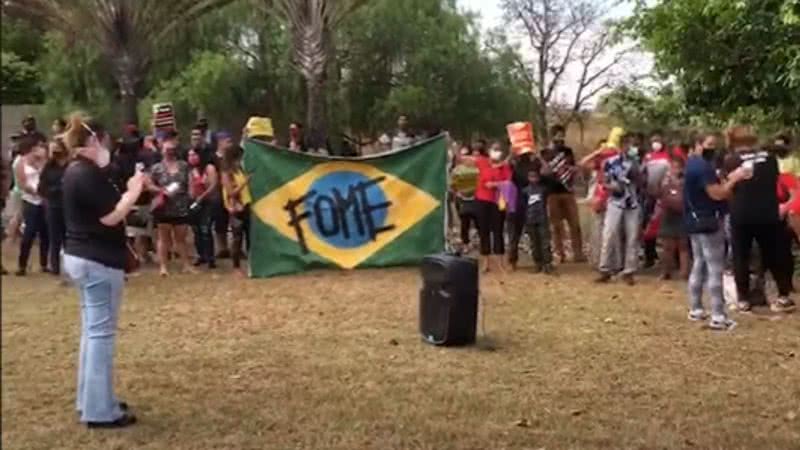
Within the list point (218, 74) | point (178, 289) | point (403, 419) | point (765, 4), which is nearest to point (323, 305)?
point (178, 289)

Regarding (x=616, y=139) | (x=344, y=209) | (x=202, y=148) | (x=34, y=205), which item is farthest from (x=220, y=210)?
(x=616, y=139)

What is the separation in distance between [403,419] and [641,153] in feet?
26.6

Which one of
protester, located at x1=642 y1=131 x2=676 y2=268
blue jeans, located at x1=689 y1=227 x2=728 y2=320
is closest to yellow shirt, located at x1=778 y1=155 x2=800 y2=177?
protester, located at x1=642 y1=131 x2=676 y2=268

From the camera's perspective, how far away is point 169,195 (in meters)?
12.8

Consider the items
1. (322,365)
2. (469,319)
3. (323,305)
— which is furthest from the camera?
(323,305)

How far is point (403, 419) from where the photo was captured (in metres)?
6.48

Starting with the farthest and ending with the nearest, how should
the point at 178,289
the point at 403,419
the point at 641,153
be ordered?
1. the point at 641,153
2. the point at 178,289
3. the point at 403,419

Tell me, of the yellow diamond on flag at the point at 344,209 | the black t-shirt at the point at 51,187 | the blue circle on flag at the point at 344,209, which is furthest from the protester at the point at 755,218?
the black t-shirt at the point at 51,187

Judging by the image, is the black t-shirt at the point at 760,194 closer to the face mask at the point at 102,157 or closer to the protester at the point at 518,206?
the protester at the point at 518,206

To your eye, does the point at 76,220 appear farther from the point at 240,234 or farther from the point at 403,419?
the point at 240,234

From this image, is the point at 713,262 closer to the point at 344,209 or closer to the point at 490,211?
the point at 490,211

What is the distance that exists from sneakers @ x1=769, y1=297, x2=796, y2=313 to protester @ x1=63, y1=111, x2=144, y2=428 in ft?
20.7

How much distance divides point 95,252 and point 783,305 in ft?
22.2

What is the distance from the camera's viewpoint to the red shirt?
13.4 metres
